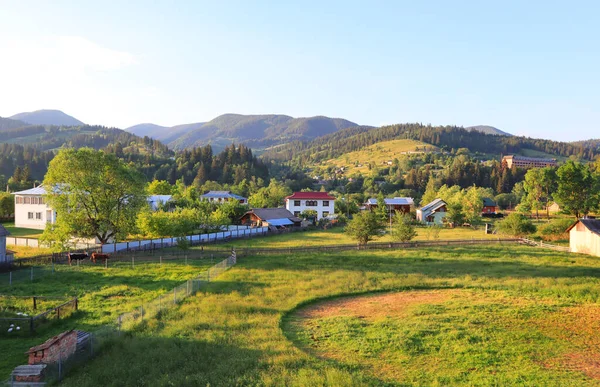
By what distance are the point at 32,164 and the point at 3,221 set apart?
4419 inches

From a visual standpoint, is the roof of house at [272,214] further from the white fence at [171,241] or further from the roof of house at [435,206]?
the roof of house at [435,206]

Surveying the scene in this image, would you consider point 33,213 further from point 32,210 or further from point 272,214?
point 272,214

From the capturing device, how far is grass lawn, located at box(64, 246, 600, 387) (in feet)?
49.6

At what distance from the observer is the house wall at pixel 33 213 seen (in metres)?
64.0

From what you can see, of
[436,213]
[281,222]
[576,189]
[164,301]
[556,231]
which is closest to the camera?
[164,301]

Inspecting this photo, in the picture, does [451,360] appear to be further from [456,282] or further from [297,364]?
[456,282]

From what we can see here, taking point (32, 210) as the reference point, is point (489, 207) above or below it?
below

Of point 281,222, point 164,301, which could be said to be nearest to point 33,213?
point 281,222

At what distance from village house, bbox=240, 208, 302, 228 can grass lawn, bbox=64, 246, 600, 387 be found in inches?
1655

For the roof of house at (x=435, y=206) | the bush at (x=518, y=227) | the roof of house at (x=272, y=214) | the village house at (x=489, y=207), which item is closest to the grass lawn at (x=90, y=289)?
the roof of house at (x=272, y=214)

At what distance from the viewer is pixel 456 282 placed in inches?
1239

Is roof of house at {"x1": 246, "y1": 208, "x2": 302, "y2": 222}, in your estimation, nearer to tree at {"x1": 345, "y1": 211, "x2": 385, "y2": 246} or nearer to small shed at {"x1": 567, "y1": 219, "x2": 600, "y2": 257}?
tree at {"x1": 345, "y1": 211, "x2": 385, "y2": 246}

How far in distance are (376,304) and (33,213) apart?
61263mm

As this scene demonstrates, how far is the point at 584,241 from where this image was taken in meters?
46.1
